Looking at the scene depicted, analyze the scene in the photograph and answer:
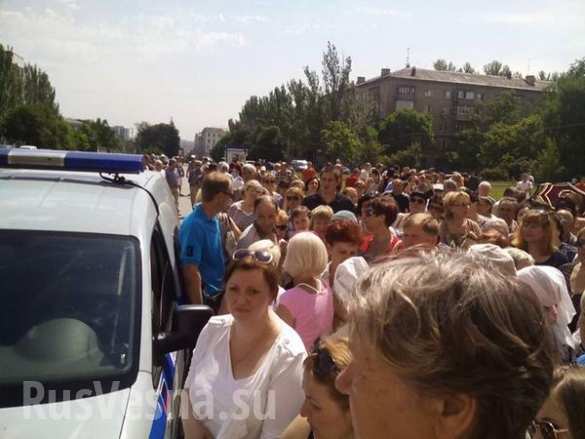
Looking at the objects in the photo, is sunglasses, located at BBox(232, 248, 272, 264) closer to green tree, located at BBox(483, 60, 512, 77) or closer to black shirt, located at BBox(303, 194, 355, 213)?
black shirt, located at BBox(303, 194, 355, 213)

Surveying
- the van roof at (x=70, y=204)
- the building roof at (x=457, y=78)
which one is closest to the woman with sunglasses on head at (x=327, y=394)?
the van roof at (x=70, y=204)

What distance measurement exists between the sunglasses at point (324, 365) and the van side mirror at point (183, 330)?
2.66 feet

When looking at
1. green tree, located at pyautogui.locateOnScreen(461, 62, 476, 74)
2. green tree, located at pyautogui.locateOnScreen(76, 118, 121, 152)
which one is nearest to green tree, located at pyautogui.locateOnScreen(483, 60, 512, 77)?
green tree, located at pyautogui.locateOnScreen(461, 62, 476, 74)

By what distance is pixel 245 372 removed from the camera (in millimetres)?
2828

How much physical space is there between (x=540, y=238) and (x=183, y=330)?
377cm

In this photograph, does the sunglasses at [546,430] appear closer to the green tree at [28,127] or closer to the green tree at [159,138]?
the green tree at [28,127]

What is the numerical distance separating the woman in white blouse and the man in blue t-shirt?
4.85 ft

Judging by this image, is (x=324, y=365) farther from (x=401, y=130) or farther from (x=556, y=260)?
(x=401, y=130)

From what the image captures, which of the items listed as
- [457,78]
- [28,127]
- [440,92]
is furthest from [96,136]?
[457,78]

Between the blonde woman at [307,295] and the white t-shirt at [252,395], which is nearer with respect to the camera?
the white t-shirt at [252,395]

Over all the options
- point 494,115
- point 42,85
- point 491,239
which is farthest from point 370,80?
point 491,239

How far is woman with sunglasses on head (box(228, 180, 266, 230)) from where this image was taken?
25.0ft

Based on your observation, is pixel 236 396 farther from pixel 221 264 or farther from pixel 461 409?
pixel 221 264

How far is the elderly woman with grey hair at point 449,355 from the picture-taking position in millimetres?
1088
